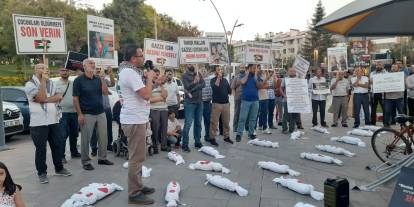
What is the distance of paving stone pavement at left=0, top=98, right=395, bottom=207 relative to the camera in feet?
18.2

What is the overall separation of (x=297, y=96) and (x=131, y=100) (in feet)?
23.0

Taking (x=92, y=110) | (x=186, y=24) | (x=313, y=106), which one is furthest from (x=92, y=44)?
(x=186, y=24)

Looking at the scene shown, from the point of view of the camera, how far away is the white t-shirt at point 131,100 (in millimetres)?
5066

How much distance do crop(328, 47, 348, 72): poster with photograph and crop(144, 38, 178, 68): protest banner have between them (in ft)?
18.8

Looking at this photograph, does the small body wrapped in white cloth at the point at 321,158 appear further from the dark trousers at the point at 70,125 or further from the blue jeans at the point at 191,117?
the dark trousers at the point at 70,125

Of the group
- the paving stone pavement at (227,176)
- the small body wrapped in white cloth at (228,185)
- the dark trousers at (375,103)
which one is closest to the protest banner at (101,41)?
the paving stone pavement at (227,176)

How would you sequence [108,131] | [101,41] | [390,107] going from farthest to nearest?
[390,107] < [108,131] < [101,41]

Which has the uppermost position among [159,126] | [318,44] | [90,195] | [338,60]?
[318,44]

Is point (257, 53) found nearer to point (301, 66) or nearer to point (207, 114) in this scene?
point (301, 66)

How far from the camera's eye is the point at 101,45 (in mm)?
8109

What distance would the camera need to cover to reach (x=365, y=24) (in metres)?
7.46

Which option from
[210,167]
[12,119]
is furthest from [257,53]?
[12,119]

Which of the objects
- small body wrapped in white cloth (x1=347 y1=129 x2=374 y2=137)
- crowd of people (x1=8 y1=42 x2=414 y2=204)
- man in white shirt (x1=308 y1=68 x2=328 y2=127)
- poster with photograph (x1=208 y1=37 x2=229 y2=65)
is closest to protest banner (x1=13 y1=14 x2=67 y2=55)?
crowd of people (x1=8 y1=42 x2=414 y2=204)

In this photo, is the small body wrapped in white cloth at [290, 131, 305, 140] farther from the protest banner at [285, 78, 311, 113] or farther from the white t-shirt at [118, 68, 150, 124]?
the white t-shirt at [118, 68, 150, 124]
